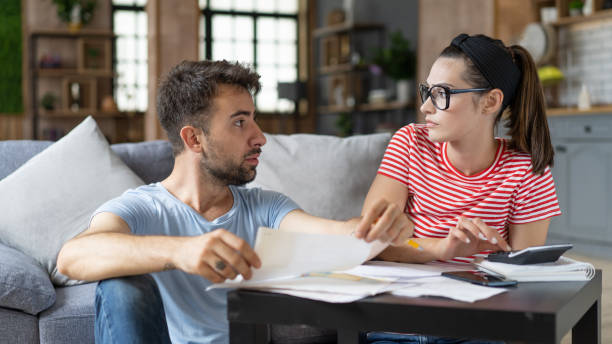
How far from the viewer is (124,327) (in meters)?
1.08

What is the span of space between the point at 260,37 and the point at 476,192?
8.36 metres

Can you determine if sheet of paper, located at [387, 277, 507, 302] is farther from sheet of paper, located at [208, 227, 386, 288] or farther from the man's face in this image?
the man's face

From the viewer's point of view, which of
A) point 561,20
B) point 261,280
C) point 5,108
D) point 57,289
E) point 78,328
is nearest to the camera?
point 261,280

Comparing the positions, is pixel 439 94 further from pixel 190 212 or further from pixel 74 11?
pixel 74 11

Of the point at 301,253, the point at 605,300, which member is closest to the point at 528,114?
the point at 301,253

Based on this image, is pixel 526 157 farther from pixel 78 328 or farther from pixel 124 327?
pixel 78 328

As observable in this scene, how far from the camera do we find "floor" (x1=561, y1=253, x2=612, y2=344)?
2.47 metres

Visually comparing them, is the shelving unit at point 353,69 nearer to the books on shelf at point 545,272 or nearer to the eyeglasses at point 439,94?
the eyeglasses at point 439,94

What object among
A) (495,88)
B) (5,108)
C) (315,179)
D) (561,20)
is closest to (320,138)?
(315,179)

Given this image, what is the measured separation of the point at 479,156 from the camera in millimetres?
1660

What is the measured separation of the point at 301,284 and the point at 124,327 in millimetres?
300

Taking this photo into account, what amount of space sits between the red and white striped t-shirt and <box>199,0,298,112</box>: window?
7748 mm

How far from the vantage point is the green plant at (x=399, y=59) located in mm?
7379

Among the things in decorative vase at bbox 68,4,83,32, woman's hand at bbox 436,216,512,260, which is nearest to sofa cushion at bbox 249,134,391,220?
woman's hand at bbox 436,216,512,260
